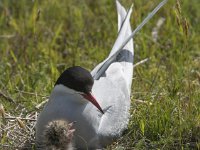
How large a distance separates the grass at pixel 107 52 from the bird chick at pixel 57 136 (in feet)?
1.92

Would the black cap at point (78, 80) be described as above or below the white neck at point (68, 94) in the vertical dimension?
above

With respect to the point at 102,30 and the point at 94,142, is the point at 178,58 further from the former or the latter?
the point at 94,142

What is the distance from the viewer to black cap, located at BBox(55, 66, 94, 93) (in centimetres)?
571

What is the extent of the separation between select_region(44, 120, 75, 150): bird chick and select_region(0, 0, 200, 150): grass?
585mm

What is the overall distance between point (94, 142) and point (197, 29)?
8.94ft

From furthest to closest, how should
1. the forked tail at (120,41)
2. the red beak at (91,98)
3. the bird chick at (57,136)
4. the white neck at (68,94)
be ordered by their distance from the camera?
the forked tail at (120,41) → the white neck at (68,94) → the red beak at (91,98) → the bird chick at (57,136)

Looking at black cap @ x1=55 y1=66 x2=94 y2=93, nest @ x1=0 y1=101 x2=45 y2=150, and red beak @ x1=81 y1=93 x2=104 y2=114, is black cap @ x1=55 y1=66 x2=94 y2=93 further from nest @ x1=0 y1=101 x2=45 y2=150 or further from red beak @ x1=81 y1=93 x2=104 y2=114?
nest @ x1=0 y1=101 x2=45 y2=150

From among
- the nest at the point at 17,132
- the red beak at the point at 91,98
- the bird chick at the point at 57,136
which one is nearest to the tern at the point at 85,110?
the red beak at the point at 91,98

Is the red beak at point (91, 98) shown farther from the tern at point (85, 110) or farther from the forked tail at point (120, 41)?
the forked tail at point (120, 41)

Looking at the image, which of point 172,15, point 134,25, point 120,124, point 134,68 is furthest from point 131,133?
point 172,15

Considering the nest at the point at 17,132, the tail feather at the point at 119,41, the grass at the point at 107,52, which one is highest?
the tail feather at the point at 119,41

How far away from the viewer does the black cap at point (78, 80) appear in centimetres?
571

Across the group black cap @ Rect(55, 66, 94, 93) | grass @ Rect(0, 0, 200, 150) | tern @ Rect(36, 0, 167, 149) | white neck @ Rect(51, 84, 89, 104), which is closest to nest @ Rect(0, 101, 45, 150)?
grass @ Rect(0, 0, 200, 150)

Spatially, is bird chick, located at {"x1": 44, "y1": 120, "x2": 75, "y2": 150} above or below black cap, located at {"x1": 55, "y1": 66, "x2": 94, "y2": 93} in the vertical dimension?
below
